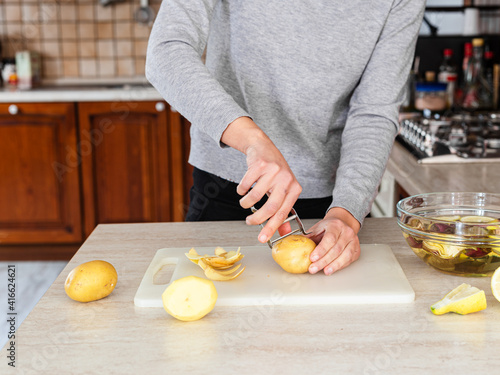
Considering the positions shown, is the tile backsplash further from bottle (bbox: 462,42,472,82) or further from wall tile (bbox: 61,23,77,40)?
bottle (bbox: 462,42,472,82)

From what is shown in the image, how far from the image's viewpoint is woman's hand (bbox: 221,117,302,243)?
0.79m

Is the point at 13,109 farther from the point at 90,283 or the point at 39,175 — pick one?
the point at 90,283

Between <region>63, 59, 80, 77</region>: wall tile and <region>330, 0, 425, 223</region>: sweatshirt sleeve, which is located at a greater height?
<region>330, 0, 425, 223</region>: sweatshirt sleeve

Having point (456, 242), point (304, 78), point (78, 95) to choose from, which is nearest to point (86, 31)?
point (78, 95)

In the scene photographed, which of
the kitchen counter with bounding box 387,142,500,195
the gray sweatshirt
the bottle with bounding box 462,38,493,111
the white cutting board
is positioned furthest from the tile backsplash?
the white cutting board

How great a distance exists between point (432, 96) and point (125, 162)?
55.4 inches

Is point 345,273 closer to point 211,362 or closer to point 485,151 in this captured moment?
point 211,362

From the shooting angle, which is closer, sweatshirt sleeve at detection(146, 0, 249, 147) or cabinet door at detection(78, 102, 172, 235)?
sweatshirt sleeve at detection(146, 0, 249, 147)

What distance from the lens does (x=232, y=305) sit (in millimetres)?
750

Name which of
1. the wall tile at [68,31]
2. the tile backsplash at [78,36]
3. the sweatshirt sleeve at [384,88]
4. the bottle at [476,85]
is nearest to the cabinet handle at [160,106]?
the tile backsplash at [78,36]

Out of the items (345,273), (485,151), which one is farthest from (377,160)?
(485,151)

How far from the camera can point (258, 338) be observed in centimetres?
66

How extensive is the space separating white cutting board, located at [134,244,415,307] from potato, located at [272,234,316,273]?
0.04 ft

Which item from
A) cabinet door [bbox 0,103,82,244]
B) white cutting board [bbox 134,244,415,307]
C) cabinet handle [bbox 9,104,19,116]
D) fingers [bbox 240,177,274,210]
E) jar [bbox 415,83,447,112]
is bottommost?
cabinet door [bbox 0,103,82,244]
